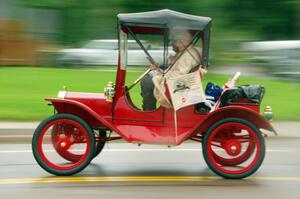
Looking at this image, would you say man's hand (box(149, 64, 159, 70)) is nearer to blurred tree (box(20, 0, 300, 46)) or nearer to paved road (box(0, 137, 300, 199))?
paved road (box(0, 137, 300, 199))

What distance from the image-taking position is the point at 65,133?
7707 millimetres

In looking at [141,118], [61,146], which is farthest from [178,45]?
[61,146]

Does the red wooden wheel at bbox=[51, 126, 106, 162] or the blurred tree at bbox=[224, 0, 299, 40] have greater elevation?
the blurred tree at bbox=[224, 0, 299, 40]

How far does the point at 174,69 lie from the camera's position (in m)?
7.55

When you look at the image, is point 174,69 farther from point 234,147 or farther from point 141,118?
point 234,147

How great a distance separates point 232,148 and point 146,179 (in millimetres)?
1098

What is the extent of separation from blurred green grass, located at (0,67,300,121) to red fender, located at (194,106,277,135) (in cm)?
343

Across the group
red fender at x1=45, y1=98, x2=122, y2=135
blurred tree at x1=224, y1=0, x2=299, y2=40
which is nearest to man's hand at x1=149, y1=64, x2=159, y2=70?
red fender at x1=45, y1=98, x2=122, y2=135

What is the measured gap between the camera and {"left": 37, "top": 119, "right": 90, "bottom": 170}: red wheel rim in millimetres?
7477

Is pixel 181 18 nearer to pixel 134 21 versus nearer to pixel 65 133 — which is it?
pixel 134 21

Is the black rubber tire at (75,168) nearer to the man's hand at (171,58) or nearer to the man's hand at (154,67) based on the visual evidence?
the man's hand at (154,67)

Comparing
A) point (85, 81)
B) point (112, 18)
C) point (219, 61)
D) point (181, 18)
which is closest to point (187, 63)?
point (181, 18)

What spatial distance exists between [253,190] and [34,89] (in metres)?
9.42

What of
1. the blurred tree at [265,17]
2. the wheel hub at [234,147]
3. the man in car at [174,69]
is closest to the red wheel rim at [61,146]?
the man in car at [174,69]
